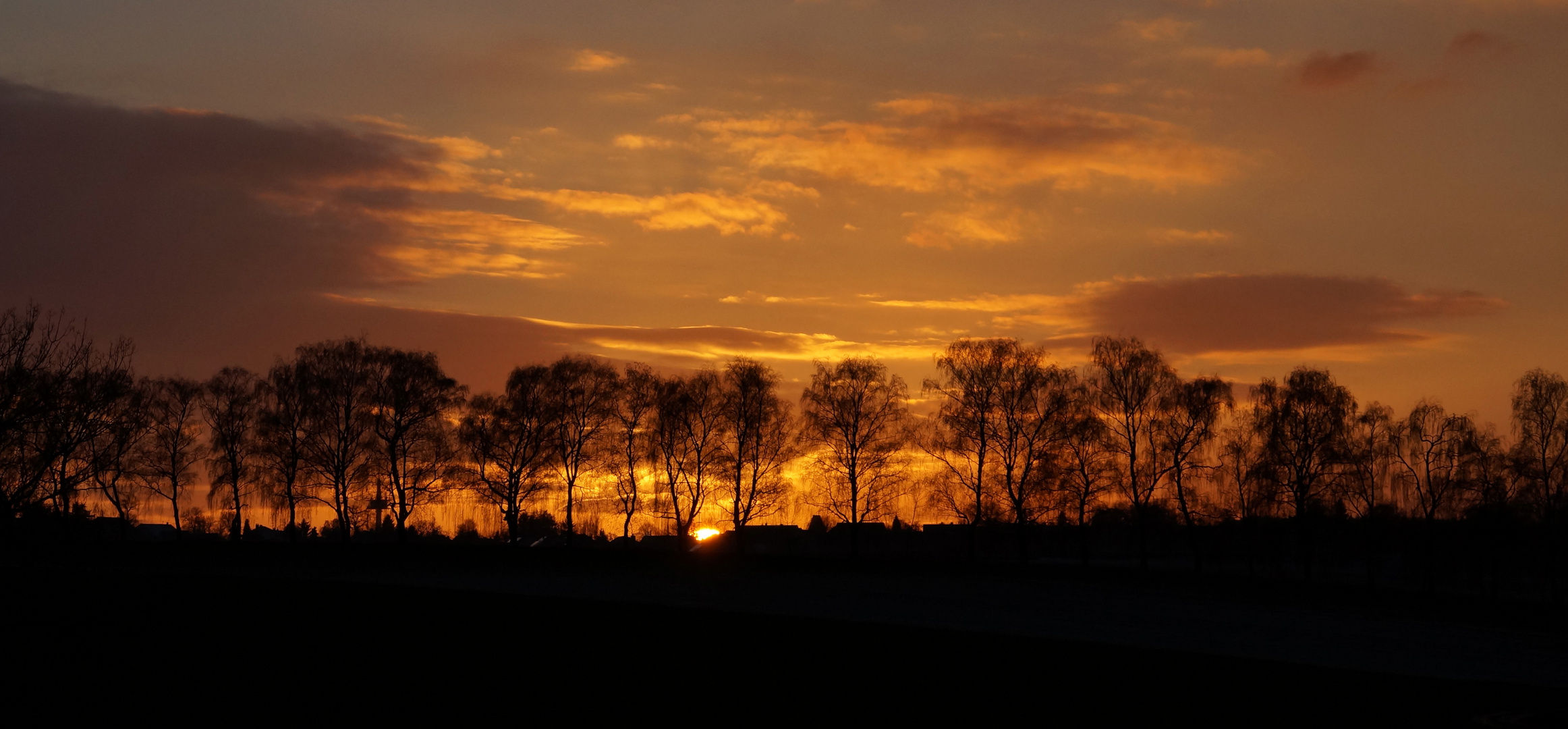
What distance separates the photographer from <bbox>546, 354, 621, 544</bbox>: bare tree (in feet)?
270

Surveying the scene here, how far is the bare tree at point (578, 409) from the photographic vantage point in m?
82.2

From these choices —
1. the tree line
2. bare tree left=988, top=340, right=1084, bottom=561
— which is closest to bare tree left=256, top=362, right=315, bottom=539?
the tree line

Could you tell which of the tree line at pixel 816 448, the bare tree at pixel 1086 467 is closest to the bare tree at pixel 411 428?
the tree line at pixel 816 448

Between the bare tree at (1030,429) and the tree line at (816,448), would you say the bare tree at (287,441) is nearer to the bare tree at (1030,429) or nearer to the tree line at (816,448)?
the tree line at (816,448)

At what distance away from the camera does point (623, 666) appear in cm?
2261

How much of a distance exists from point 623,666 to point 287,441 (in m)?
64.3

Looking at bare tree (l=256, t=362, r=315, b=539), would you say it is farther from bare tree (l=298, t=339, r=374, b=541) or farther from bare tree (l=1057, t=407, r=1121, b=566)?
bare tree (l=1057, t=407, r=1121, b=566)

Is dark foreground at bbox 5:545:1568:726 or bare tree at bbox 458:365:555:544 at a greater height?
bare tree at bbox 458:365:555:544

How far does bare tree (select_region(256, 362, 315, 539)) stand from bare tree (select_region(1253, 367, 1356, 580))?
61.7m

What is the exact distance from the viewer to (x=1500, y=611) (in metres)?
55.2

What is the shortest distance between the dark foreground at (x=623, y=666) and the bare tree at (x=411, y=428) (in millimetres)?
46182

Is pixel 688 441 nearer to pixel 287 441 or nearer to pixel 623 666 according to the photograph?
pixel 287 441

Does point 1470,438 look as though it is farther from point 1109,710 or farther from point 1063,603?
point 1109,710

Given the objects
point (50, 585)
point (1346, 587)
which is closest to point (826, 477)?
point (1346, 587)
